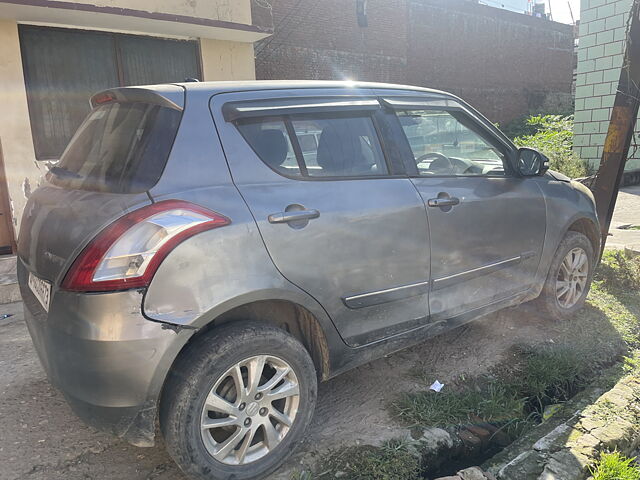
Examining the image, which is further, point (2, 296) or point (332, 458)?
point (2, 296)

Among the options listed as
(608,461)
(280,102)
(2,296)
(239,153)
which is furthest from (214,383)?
(2,296)

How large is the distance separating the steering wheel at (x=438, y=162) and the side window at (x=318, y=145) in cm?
42

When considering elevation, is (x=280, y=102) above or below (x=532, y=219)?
above

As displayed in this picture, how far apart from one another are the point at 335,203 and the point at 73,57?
6.09m

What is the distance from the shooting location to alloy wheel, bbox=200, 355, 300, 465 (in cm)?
232

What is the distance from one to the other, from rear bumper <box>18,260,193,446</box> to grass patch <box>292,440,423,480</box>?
856mm

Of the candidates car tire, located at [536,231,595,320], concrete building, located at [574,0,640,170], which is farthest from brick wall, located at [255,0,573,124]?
car tire, located at [536,231,595,320]

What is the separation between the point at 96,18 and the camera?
262 inches

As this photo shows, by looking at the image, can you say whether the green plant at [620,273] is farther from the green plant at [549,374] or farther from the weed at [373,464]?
the weed at [373,464]

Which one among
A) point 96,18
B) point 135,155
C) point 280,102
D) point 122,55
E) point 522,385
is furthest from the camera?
point 122,55

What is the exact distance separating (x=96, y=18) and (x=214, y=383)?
6.14 m

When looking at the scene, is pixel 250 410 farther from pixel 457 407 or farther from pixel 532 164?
pixel 532 164

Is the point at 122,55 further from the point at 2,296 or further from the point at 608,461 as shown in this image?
the point at 608,461

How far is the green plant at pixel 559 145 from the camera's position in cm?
1123
